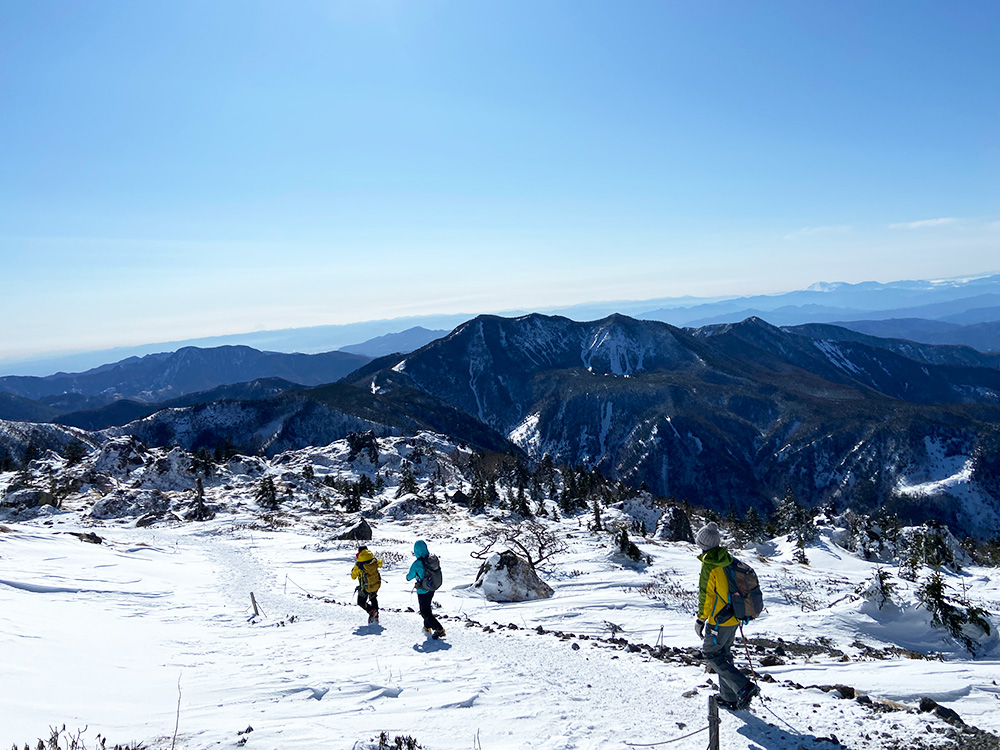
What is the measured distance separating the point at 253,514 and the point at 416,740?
144 ft

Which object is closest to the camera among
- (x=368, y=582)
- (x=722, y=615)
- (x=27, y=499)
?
(x=722, y=615)

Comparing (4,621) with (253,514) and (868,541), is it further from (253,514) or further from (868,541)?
(868,541)

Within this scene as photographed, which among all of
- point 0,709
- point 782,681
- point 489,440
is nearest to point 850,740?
point 782,681

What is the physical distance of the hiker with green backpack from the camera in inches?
283

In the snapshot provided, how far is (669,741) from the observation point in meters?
6.34

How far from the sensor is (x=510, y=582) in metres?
17.8

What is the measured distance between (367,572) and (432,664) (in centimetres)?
416

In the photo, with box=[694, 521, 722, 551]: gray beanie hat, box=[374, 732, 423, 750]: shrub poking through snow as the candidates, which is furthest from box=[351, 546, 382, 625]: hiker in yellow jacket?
box=[694, 521, 722, 551]: gray beanie hat

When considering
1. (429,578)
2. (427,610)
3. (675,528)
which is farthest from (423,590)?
(675,528)

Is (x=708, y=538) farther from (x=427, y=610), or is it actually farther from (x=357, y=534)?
(x=357, y=534)

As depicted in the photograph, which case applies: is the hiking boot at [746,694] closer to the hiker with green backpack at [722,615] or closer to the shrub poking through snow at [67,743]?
the hiker with green backpack at [722,615]

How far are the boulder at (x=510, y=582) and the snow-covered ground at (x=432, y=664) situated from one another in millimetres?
651

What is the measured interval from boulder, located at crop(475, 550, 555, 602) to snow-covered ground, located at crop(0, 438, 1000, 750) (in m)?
0.65

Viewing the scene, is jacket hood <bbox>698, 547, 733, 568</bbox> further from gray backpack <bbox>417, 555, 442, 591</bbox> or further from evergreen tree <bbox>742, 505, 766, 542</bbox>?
evergreen tree <bbox>742, 505, 766, 542</bbox>
